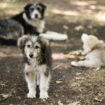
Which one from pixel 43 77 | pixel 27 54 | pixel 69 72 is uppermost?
pixel 27 54

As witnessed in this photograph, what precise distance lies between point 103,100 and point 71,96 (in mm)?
618

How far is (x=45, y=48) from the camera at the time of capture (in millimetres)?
5312

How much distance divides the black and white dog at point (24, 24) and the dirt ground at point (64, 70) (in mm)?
657

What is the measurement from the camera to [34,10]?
9.33 m

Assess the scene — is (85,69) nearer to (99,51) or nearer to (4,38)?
(99,51)

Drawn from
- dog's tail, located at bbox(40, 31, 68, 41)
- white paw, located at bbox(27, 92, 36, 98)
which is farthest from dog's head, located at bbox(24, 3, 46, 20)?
white paw, located at bbox(27, 92, 36, 98)

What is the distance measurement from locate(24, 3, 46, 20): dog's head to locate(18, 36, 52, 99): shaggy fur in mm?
4073

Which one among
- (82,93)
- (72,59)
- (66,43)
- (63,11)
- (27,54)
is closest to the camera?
(27,54)

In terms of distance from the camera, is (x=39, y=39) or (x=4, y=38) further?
(x=4, y=38)

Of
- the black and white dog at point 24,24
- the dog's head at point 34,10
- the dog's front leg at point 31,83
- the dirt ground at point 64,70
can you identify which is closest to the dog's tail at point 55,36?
the dirt ground at point 64,70

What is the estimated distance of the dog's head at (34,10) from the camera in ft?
30.6

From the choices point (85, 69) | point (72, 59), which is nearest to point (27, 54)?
point (85, 69)

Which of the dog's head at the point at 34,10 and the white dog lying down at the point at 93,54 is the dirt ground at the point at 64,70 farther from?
the dog's head at the point at 34,10

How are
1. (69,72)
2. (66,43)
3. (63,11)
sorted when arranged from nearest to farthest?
1. (69,72)
2. (66,43)
3. (63,11)
